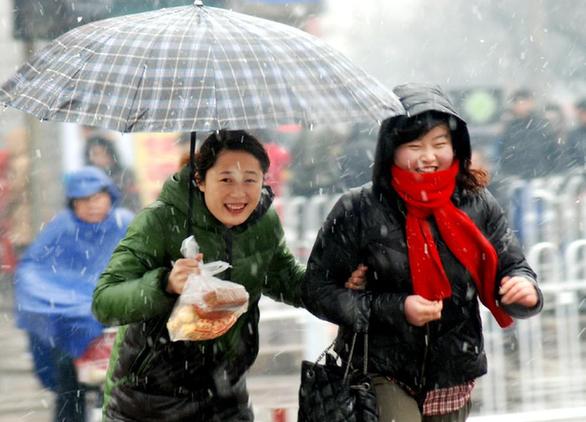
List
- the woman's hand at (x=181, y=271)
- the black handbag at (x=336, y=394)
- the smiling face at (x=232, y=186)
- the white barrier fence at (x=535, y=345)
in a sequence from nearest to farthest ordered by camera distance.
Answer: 1. the woman's hand at (x=181, y=271)
2. the smiling face at (x=232, y=186)
3. the black handbag at (x=336, y=394)
4. the white barrier fence at (x=535, y=345)

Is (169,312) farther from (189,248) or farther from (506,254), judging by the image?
(506,254)

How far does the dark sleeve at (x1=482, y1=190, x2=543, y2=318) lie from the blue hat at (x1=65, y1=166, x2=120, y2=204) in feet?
8.49

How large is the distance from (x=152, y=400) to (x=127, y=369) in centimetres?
13

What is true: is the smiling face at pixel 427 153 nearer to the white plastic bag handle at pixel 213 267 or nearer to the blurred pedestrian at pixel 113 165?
the white plastic bag handle at pixel 213 267

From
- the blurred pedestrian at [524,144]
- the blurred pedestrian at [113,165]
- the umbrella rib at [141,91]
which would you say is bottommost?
the umbrella rib at [141,91]

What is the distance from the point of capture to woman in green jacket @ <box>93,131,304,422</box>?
3.84 metres

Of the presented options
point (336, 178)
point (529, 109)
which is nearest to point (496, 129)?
point (529, 109)

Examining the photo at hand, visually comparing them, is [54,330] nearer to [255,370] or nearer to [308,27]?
[255,370]

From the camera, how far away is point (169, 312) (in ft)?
12.7

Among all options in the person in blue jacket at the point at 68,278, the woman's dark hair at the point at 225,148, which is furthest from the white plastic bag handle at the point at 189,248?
Result: the person in blue jacket at the point at 68,278

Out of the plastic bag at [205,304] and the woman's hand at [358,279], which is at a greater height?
the woman's hand at [358,279]

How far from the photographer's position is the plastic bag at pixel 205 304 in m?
3.79

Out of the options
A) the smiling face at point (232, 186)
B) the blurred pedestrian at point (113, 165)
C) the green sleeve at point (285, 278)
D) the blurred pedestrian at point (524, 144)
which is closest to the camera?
the smiling face at point (232, 186)

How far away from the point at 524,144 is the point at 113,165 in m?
4.01
